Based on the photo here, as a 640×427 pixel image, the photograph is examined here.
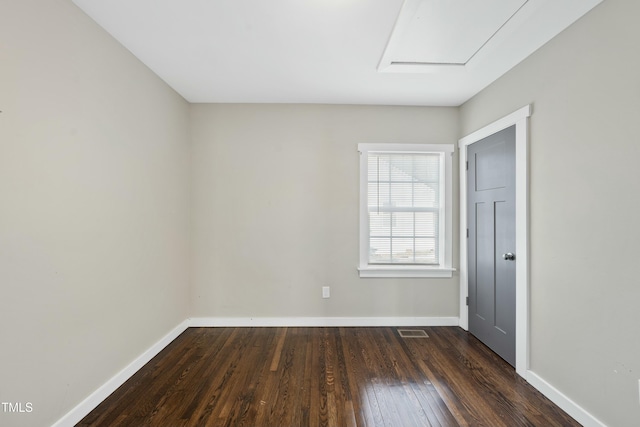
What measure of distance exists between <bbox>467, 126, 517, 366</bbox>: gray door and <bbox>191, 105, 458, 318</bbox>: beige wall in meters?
0.92

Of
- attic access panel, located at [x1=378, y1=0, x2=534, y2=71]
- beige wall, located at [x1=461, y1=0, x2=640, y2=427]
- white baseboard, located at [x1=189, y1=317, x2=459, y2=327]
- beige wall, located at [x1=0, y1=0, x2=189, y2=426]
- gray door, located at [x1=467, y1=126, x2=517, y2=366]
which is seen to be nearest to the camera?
beige wall, located at [x1=0, y1=0, x2=189, y2=426]

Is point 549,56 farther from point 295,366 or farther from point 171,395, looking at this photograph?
point 171,395

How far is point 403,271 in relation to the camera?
3.26m

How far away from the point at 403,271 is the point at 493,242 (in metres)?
0.98

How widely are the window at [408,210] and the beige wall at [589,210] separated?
1145 millimetres

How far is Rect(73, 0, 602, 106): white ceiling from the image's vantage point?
1.73m

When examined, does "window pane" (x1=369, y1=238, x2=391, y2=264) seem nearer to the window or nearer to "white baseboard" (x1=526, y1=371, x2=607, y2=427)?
the window

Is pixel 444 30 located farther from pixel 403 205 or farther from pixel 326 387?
pixel 326 387

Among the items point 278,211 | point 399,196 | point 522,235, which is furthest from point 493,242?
point 278,211

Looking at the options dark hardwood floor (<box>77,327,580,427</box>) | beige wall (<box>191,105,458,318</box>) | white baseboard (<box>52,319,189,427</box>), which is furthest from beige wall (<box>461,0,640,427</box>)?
white baseboard (<box>52,319,189,427</box>)

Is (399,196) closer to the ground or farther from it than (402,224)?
farther from it

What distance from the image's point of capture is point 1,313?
4.39 ft

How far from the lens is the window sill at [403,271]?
10.6 feet

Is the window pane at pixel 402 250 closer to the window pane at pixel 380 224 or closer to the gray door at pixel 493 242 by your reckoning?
the window pane at pixel 380 224
